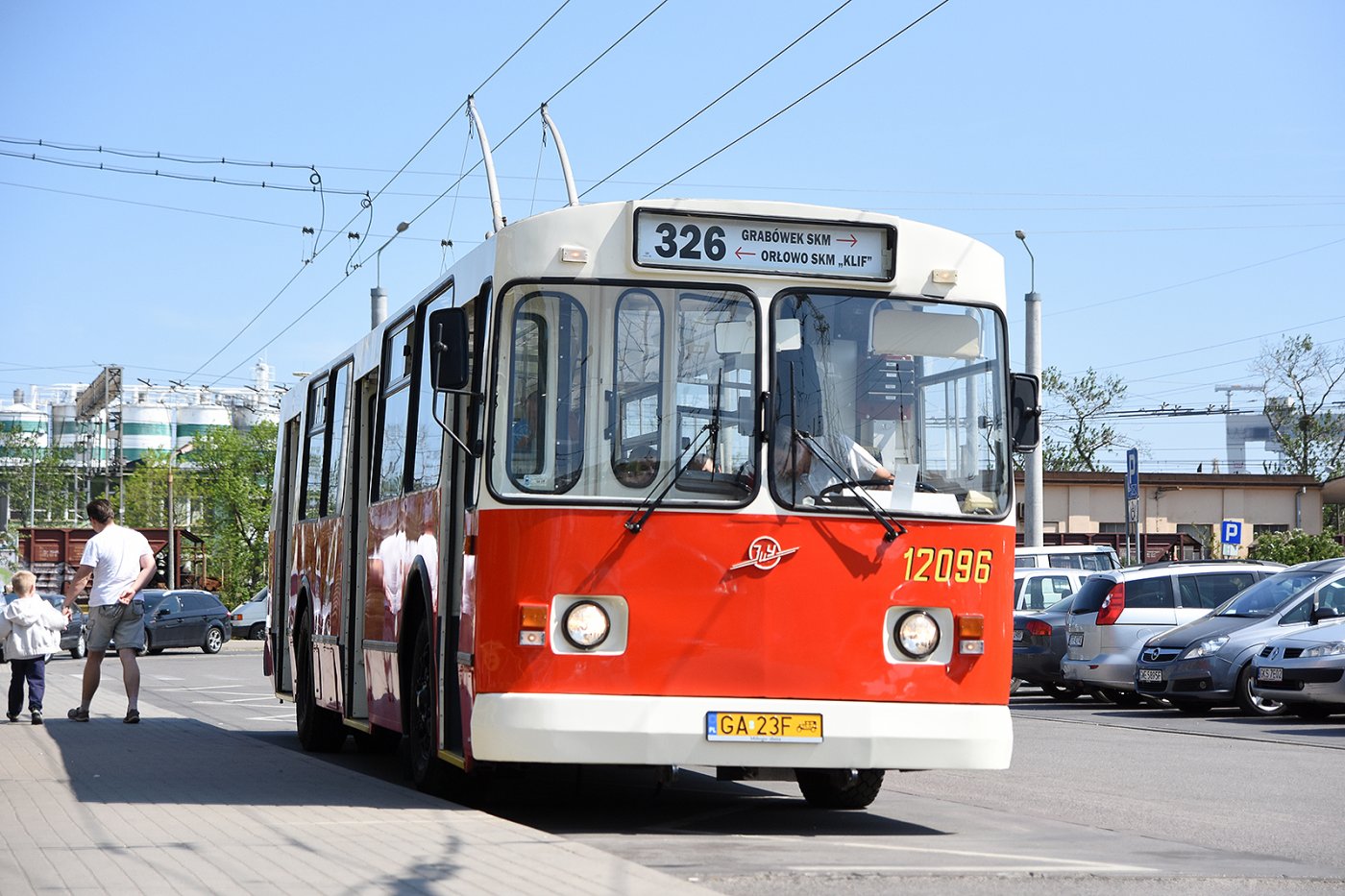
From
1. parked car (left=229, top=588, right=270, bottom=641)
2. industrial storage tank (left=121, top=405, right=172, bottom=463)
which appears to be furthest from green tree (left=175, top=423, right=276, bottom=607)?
industrial storage tank (left=121, top=405, right=172, bottom=463)

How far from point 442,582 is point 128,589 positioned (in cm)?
692

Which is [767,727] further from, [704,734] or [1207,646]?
[1207,646]

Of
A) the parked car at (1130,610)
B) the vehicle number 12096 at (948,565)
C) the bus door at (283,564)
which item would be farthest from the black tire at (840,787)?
the parked car at (1130,610)

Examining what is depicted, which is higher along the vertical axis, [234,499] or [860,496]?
[234,499]

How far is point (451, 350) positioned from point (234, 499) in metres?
89.2

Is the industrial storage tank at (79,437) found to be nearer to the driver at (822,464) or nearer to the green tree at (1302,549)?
the green tree at (1302,549)

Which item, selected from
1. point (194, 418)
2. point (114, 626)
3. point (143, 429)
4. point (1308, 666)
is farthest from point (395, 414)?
point (194, 418)

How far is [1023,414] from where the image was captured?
33.7 ft

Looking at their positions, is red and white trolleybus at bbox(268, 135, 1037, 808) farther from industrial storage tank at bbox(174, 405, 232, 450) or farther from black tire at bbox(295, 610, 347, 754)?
industrial storage tank at bbox(174, 405, 232, 450)

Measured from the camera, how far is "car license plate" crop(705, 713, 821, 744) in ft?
30.8

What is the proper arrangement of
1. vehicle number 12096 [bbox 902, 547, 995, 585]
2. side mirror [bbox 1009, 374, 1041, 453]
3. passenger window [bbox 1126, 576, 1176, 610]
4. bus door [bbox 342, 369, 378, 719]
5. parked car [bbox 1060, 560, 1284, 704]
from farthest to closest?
passenger window [bbox 1126, 576, 1176, 610], parked car [bbox 1060, 560, 1284, 704], bus door [bbox 342, 369, 378, 719], side mirror [bbox 1009, 374, 1041, 453], vehicle number 12096 [bbox 902, 547, 995, 585]

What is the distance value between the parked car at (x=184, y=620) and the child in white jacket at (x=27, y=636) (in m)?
28.5

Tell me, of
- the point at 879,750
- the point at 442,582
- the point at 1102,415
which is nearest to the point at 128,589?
the point at 442,582

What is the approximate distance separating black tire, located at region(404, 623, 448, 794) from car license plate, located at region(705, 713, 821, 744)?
2090 mm
